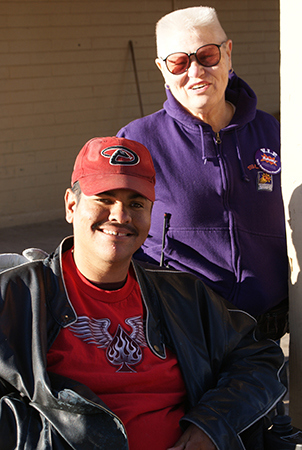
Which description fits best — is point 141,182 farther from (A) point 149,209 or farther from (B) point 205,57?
(B) point 205,57

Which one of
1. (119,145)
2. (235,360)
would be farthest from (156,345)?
(119,145)

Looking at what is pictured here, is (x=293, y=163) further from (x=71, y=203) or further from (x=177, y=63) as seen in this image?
(x=71, y=203)

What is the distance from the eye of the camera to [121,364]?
209 cm

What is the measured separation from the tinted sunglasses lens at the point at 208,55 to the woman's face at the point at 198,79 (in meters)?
0.02

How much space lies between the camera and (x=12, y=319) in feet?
6.48

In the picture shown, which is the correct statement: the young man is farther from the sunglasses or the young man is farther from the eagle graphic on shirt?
the sunglasses

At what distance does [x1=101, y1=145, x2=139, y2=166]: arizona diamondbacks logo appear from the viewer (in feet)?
7.17

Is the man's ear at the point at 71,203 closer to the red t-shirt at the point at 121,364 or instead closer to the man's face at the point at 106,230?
the man's face at the point at 106,230

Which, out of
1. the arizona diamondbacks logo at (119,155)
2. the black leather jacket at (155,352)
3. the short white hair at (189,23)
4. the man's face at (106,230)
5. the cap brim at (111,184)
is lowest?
the black leather jacket at (155,352)

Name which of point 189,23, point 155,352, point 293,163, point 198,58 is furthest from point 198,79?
point 155,352

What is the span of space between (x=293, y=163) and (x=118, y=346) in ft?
3.22

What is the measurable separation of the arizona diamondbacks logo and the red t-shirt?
41 centimetres

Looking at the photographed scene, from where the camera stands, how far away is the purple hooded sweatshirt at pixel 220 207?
2.57 meters

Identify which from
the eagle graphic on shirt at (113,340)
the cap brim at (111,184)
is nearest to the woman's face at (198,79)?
the cap brim at (111,184)
